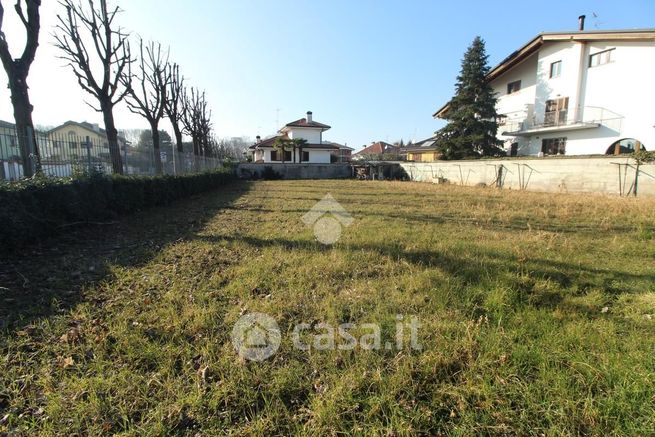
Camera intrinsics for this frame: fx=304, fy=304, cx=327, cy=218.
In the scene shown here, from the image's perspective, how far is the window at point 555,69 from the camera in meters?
24.4

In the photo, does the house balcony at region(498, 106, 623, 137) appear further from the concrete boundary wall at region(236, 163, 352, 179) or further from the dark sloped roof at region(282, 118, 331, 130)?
the dark sloped roof at region(282, 118, 331, 130)

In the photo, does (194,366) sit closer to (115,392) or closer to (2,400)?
(115,392)

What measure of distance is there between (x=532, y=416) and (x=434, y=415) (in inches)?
22.0

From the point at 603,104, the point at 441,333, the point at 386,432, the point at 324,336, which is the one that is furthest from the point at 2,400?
the point at 603,104

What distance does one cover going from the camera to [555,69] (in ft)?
81.4

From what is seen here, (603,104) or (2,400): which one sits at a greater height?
(603,104)

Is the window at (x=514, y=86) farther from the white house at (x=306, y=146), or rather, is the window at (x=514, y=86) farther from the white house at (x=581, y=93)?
the white house at (x=306, y=146)

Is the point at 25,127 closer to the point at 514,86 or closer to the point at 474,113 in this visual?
the point at 474,113

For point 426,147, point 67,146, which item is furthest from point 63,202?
point 426,147

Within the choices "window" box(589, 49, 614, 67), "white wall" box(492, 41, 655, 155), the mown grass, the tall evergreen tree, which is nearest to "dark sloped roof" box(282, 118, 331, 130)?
the tall evergreen tree

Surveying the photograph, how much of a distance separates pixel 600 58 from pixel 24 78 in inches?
1231

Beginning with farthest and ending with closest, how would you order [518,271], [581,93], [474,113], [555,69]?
[474,113] < [555,69] < [581,93] < [518,271]

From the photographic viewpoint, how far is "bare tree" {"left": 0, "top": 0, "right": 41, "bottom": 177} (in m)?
6.71

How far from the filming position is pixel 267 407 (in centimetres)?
186
